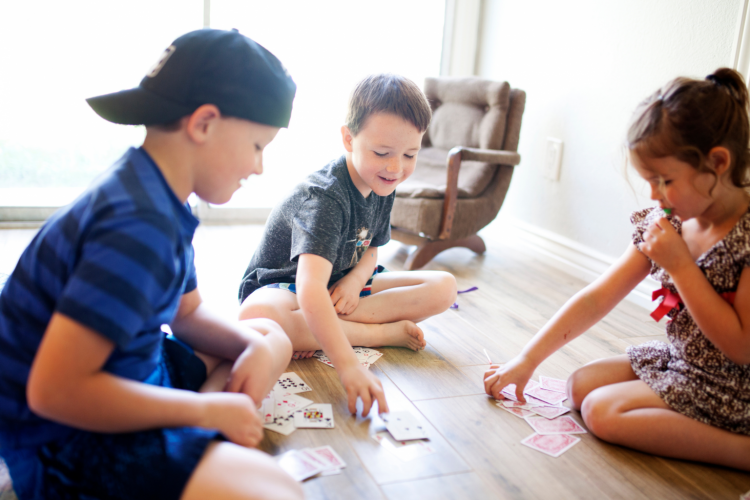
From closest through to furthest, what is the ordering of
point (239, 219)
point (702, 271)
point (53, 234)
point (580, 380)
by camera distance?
point (53, 234), point (702, 271), point (580, 380), point (239, 219)

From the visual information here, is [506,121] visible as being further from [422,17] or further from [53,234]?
[53,234]

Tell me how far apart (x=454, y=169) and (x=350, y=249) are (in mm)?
1188

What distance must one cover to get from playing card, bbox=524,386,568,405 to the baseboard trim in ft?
3.61

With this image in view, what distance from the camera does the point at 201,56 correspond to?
3.08ft

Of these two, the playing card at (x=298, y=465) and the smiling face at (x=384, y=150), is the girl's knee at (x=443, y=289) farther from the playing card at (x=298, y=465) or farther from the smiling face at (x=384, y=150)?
the playing card at (x=298, y=465)

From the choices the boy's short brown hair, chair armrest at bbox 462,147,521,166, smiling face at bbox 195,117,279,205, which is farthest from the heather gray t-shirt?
chair armrest at bbox 462,147,521,166

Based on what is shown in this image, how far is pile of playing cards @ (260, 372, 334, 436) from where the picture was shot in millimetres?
1354

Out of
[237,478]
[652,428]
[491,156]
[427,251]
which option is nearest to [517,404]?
[652,428]

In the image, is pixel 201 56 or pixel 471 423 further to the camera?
pixel 471 423

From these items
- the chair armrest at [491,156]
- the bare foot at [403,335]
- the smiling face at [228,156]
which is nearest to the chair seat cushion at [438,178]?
the chair armrest at [491,156]

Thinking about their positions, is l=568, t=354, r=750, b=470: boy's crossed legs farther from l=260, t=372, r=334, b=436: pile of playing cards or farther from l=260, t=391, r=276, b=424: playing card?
l=260, t=391, r=276, b=424: playing card

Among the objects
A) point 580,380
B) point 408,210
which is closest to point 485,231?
point 408,210

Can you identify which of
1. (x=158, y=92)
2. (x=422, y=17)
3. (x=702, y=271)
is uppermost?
(x=422, y=17)

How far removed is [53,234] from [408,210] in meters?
2.05
